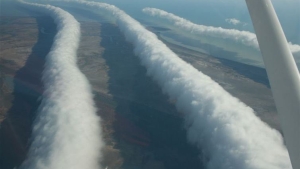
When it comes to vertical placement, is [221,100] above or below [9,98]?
above

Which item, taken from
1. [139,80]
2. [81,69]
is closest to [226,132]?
[139,80]

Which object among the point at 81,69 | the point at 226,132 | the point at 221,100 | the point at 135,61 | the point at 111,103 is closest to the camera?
the point at 226,132

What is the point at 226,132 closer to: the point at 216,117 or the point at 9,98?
the point at 216,117

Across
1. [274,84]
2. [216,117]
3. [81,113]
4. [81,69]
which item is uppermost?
[274,84]

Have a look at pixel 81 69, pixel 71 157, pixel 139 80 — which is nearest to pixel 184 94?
pixel 139 80

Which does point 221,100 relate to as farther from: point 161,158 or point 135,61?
point 135,61

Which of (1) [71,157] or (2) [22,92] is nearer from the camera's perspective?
(1) [71,157]

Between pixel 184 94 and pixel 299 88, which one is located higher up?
pixel 299 88

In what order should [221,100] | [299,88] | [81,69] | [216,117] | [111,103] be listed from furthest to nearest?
[81,69], [111,103], [221,100], [216,117], [299,88]

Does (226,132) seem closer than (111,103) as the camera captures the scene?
Yes

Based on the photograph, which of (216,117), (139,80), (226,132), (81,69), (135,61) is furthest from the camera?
(135,61)
